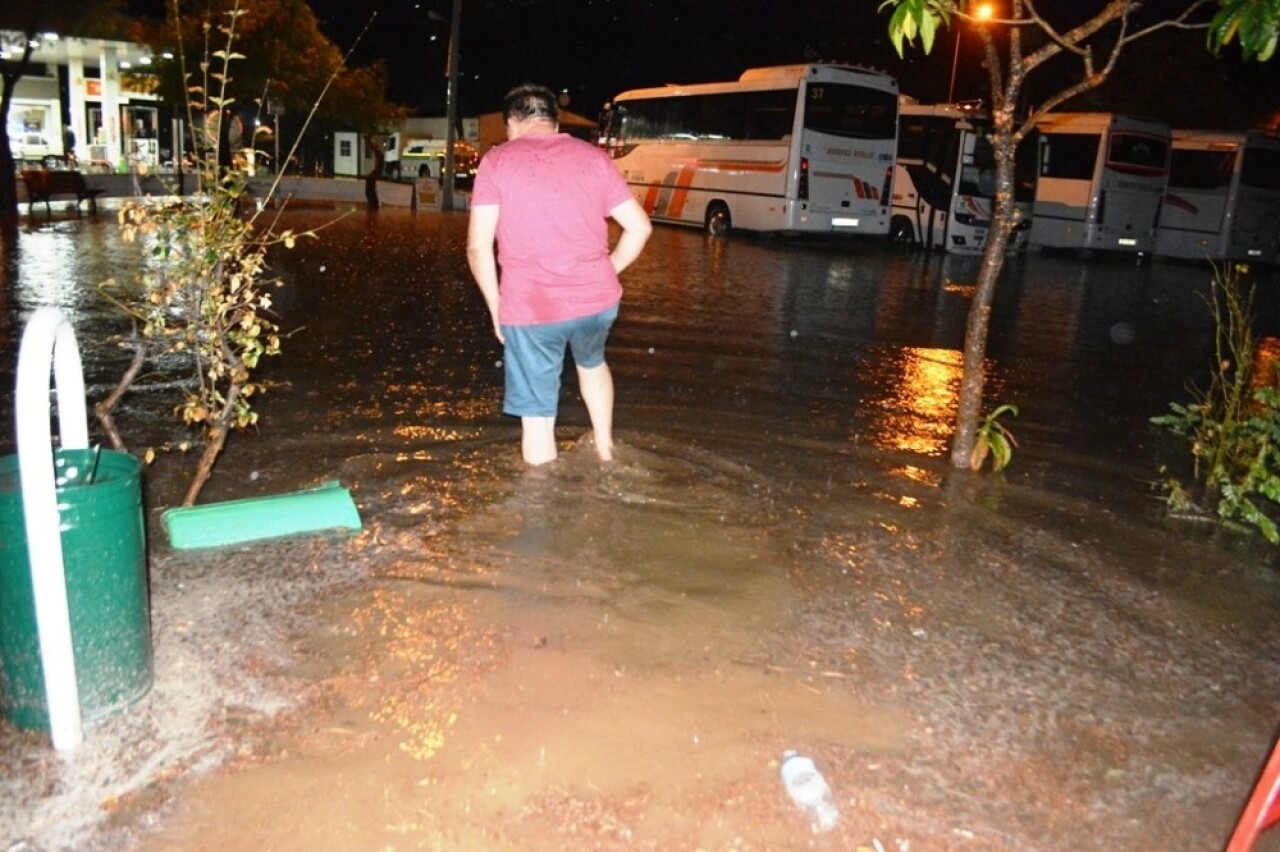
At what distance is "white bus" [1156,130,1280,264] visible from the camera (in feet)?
81.6

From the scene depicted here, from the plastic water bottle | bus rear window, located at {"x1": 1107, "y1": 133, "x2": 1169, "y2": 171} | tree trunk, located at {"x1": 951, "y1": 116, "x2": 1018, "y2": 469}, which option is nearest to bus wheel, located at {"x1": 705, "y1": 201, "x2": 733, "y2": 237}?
bus rear window, located at {"x1": 1107, "y1": 133, "x2": 1169, "y2": 171}

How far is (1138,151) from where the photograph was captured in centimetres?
2456

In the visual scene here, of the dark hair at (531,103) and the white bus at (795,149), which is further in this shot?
the white bus at (795,149)

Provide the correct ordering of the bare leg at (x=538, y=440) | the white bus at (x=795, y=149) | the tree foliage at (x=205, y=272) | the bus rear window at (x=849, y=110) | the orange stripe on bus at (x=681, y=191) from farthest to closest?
the orange stripe on bus at (x=681, y=191), the white bus at (x=795, y=149), the bus rear window at (x=849, y=110), the bare leg at (x=538, y=440), the tree foliage at (x=205, y=272)

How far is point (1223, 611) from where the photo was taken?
436 cm

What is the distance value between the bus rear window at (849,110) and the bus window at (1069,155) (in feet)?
16.1

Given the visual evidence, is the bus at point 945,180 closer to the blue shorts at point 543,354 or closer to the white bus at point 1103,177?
the white bus at point 1103,177

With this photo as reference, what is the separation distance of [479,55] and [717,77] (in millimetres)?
16526

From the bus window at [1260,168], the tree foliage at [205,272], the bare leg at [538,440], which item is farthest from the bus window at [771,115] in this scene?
the tree foliage at [205,272]

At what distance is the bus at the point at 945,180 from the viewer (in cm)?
2395

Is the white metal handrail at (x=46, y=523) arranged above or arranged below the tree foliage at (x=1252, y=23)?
below

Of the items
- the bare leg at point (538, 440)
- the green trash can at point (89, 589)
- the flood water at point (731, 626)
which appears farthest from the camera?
the bare leg at point (538, 440)

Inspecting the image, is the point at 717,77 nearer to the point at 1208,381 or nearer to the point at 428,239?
the point at 428,239

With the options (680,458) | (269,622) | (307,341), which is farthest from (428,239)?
(269,622)
